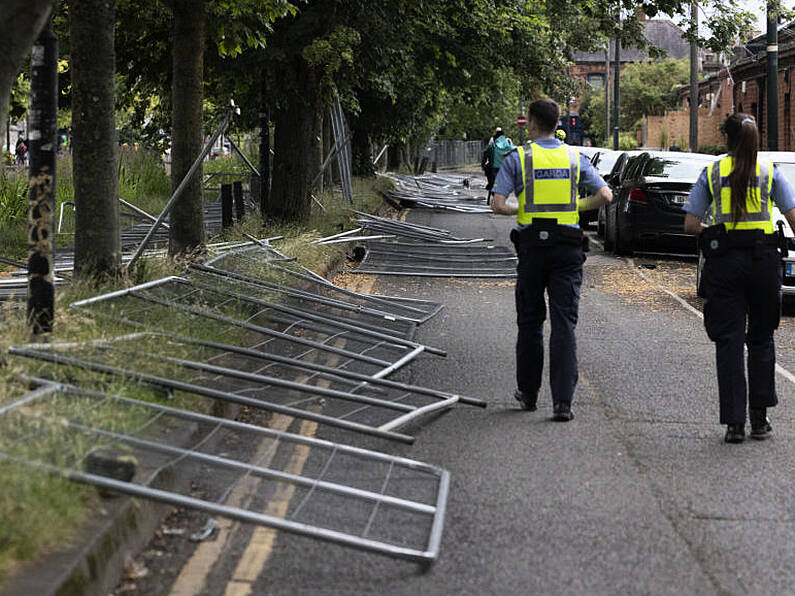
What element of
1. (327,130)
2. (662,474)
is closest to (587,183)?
A: (662,474)

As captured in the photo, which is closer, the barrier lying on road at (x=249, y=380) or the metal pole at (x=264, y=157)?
the barrier lying on road at (x=249, y=380)

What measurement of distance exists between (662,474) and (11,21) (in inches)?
A: 160

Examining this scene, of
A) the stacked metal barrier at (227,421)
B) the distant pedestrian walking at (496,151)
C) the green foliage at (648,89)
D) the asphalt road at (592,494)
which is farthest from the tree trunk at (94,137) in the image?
the green foliage at (648,89)

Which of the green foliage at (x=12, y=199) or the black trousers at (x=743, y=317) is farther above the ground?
the green foliage at (x=12, y=199)

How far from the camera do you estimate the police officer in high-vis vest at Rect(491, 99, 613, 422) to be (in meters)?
8.03

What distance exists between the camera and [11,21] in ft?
20.4

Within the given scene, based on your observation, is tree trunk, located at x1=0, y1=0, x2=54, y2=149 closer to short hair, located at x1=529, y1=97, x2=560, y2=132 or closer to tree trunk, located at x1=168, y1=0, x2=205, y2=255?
short hair, located at x1=529, y1=97, x2=560, y2=132

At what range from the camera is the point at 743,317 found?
25.0ft

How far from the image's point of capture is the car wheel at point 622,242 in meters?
19.7

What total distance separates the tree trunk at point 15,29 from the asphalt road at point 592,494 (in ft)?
8.75

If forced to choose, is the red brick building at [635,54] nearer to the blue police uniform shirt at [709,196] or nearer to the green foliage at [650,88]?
the green foliage at [650,88]

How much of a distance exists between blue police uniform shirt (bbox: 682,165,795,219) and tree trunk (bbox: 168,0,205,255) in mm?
6523

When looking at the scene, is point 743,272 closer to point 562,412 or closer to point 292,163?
point 562,412

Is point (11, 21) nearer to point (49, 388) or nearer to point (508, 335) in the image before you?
point (49, 388)
